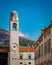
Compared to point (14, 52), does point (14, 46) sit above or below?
above

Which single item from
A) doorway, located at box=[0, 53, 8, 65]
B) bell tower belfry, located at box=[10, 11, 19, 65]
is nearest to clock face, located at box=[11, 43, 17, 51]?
bell tower belfry, located at box=[10, 11, 19, 65]

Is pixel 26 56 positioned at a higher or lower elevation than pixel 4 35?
lower

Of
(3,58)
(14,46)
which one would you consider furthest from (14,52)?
(3,58)

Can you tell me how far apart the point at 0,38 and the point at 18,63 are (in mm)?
33470

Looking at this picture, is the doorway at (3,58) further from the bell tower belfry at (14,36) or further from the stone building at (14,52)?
the bell tower belfry at (14,36)

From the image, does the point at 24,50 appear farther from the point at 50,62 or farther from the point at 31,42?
the point at 50,62

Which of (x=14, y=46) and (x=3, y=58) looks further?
(x=3, y=58)

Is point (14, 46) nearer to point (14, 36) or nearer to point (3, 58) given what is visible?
point (14, 36)

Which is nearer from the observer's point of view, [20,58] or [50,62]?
[50,62]

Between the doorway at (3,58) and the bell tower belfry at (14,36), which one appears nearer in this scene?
the bell tower belfry at (14,36)

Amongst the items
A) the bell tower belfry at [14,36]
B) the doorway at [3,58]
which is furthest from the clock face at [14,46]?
the doorway at [3,58]

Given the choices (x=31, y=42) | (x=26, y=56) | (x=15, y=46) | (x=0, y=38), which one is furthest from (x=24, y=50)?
(x=0, y=38)

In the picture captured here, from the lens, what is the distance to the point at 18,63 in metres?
51.6

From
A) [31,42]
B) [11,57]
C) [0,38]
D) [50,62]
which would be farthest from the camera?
[0,38]
